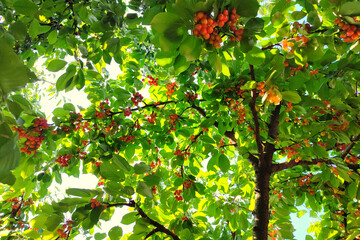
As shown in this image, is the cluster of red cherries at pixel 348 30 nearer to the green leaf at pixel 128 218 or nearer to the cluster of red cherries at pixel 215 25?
the cluster of red cherries at pixel 215 25

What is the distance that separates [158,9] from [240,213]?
2093mm

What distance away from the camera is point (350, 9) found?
1.04 m

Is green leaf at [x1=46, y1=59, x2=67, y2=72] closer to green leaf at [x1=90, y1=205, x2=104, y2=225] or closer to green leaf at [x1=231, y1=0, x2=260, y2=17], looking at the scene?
green leaf at [x1=90, y1=205, x2=104, y2=225]

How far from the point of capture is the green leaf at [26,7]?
1560 mm

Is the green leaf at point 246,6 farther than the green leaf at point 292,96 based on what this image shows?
No

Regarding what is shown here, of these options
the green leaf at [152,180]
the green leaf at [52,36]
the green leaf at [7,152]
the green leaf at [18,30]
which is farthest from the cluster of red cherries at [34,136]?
the green leaf at [7,152]

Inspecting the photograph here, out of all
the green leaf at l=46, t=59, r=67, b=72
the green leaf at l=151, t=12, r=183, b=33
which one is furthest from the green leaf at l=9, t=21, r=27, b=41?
the green leaf at l=151, t=12, r=183, b=33

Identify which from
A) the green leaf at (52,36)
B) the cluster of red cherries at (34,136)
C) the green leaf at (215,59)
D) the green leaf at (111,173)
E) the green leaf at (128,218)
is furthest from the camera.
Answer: the green leaf at (52,36)

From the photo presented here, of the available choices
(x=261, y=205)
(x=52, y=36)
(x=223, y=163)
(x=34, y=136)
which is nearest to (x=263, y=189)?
(x=261, y=205)

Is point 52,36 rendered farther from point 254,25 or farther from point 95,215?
point 254,25

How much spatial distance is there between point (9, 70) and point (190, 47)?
0.72 m

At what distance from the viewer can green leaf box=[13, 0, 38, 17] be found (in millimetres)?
1560

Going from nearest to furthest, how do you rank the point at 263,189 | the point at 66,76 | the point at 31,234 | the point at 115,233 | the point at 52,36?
1. the point at 31,234
2. the point at 115,233
3. the point at 66,76
4. the point at 52,36
5. the point at 263,189

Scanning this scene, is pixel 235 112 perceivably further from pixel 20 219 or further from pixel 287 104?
pixel 20 219
